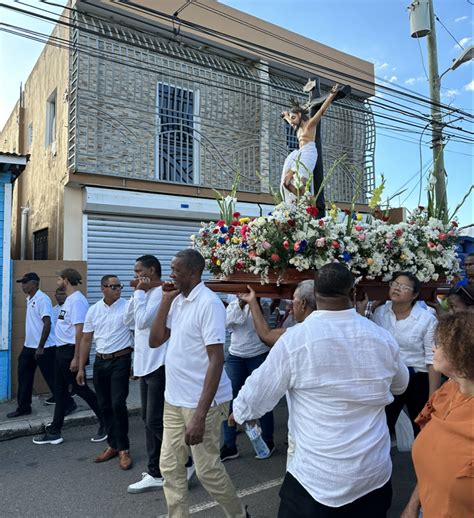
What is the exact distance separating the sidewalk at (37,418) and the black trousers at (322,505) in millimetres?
4655

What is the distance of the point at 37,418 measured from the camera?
6172 millimetres

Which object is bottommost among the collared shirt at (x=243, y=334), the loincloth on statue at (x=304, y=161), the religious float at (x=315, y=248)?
the collared shirt at (x=243, y=334)

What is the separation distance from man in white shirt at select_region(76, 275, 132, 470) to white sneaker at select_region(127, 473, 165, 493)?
50cm

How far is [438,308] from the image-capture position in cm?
438

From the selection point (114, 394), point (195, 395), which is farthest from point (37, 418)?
point (195, 395)

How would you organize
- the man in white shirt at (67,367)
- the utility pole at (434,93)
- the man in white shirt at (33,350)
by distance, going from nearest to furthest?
the man in white shirt at (67,367) → the man in white shirt at (33,350) → the utility pole at (434,93)

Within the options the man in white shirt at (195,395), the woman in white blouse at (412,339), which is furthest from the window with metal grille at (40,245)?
the woman in white blouse at (412,339)

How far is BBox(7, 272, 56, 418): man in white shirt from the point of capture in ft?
20.7

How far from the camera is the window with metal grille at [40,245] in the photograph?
10.3 meters

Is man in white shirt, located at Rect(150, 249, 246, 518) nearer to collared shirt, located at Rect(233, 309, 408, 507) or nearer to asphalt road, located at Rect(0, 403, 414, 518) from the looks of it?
asphalt road, located at Rect(0, 403, 414, 518)

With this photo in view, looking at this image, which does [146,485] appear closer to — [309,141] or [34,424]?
[34,424]

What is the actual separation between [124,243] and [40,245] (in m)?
2.91

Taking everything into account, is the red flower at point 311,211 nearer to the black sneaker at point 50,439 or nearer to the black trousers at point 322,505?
the black trousers at point 322,505

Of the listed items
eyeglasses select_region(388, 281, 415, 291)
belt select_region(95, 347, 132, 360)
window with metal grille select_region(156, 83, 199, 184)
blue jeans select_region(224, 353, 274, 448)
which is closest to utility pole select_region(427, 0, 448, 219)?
window with metal grille select_region(156, 83, 199, 184)
